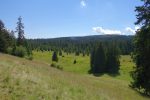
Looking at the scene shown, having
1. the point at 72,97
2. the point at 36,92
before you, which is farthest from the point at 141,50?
the point at 36,92

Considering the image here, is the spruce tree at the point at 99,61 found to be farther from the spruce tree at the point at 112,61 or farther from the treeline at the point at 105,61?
the spruce tree at the point at 112,61

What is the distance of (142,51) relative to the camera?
3216 centimetres

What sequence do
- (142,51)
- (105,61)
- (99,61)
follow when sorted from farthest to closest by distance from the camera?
(105,61) < (99,61) < (142,51)

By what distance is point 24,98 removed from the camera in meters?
13.3

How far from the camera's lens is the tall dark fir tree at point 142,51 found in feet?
91.1

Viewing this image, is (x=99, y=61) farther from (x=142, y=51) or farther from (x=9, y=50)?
(x=142, y=51)

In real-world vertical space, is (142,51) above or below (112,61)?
above

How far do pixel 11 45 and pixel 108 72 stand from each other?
120 feet

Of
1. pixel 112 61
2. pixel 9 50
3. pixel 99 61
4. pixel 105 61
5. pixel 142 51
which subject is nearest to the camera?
pixel 142 51

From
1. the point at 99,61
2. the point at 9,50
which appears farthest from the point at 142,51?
the point at 99,61

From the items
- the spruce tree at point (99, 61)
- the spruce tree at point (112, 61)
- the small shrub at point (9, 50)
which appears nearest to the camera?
the small shrub at point (9, 50)

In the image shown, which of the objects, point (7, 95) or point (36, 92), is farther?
point (36, 92)

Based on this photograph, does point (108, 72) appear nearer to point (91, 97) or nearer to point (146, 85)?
point (146, 85)

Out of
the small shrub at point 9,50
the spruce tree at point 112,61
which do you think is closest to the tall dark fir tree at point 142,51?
the small shrub at point 9,50
